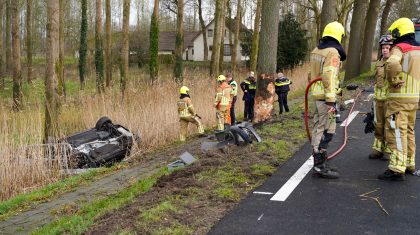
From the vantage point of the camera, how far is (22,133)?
895cm

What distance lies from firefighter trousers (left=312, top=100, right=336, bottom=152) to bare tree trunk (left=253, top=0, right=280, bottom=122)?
5050 millimetres

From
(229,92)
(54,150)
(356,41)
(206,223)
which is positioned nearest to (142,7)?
(356,41)

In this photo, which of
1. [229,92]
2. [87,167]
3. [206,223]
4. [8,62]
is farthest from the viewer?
[8,62]

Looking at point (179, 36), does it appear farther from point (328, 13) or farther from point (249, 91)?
point (328, 13)

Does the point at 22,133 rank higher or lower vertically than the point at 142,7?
lower

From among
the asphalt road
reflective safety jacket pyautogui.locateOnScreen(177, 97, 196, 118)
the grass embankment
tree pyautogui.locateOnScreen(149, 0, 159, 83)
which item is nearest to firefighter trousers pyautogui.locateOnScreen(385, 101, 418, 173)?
the asphalt road

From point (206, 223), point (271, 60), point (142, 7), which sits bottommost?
point (206, 223)

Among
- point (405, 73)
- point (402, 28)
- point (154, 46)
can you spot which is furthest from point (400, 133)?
point (154, 46)

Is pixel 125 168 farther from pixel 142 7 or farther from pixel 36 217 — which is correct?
pixel 142 7

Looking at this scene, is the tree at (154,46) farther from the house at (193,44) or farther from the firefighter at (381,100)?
the house at (193,44)

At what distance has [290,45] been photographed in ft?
100

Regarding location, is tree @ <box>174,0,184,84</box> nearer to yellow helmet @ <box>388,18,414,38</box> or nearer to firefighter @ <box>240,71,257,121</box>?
firefighter @ <box>240,71,257,121</box>

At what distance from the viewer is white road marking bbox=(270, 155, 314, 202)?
193 inches

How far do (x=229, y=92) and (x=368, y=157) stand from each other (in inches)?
266
